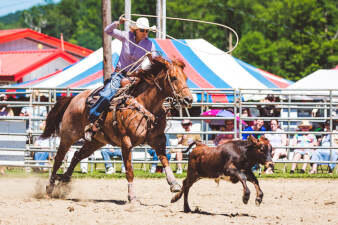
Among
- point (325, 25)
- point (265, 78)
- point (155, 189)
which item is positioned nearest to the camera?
point (155, 189)

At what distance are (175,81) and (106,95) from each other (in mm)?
1268

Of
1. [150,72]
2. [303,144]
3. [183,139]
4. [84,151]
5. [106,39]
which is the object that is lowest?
[84,151]

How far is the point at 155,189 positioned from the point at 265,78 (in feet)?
36.5

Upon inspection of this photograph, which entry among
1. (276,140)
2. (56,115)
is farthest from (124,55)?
(276,140)

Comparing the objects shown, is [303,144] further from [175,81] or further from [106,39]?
[175,81]

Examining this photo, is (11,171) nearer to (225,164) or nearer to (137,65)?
(137,65)

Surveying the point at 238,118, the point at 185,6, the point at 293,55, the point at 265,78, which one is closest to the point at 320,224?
the point at 238,118

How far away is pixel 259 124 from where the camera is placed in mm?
13758

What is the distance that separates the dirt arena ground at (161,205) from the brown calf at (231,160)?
475mm

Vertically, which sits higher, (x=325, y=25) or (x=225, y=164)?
(x=325, y=25)

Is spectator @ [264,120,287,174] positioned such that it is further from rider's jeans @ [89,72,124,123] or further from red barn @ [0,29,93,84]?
red barn @ [0,29,93,84]

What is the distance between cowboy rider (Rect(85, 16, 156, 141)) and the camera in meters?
8.79

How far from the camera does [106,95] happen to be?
29.0 ft

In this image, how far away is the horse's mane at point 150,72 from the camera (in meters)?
8.31
